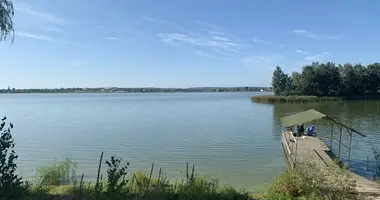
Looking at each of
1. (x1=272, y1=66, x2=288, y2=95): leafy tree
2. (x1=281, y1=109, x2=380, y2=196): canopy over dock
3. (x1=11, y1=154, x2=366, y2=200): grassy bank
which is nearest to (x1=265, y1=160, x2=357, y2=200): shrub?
(x1=11, y1=154, x2=366, y2=200): grassy bank

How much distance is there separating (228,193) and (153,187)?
210cm

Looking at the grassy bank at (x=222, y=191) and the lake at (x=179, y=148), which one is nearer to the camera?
the grassy bank at (x=222, y=191)

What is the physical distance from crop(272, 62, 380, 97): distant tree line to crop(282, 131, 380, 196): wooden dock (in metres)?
65.2

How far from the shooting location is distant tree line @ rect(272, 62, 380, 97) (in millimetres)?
85475

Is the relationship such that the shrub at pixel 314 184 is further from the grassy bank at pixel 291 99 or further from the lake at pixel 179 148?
the grassy bank at pixel 291 99

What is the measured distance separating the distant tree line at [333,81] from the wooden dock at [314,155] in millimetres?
65156

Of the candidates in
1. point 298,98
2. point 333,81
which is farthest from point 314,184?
point 333,81

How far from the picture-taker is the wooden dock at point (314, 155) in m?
10.8

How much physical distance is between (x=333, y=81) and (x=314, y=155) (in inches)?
2982

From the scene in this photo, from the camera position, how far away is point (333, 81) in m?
86.6

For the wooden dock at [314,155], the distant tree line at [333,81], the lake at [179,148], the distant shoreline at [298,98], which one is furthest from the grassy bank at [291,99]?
the wooden dock at [314,155]

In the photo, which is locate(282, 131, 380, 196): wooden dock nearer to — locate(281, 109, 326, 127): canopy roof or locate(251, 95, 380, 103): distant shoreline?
locate(281, 109, 326, 127): canopy roof

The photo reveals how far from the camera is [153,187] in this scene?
9.61 m

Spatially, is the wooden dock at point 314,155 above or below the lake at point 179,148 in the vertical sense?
above
